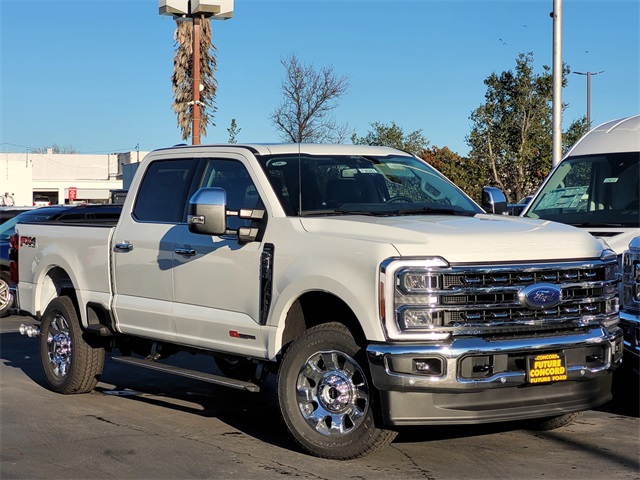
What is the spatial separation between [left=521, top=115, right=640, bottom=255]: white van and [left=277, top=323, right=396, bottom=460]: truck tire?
11.3 feet

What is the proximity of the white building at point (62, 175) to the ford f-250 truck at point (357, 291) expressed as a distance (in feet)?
132

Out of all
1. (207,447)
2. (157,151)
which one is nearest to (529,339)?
(207,447)

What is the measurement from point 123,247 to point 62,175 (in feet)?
328

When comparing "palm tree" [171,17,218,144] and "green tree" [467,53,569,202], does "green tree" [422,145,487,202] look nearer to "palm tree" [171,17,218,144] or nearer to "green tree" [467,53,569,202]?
"green tree" [467,53,569,202]

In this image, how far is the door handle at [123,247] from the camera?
28.8 ft

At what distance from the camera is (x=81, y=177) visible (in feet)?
346

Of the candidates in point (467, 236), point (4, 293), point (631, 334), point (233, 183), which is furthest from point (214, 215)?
point (4, 293)

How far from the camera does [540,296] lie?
6578mm

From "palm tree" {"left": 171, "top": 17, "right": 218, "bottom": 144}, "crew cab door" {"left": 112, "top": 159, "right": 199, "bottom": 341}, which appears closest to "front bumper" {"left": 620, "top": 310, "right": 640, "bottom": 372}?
"crew cab door" {"left": 112, "top": 159, "right": 199, "bottom": 341}

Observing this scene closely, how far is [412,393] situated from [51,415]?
360cm

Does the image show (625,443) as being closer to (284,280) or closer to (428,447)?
(428,447)

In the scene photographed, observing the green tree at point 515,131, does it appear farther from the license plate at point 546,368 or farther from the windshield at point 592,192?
the license plate at point 546,368

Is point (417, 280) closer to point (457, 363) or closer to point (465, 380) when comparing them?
point (457, 363)

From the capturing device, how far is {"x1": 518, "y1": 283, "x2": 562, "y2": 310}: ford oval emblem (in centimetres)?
655
